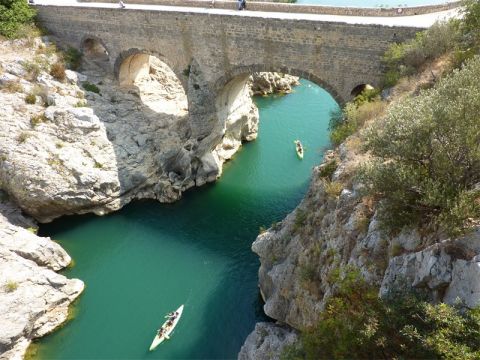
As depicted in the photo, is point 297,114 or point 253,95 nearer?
point 297,114

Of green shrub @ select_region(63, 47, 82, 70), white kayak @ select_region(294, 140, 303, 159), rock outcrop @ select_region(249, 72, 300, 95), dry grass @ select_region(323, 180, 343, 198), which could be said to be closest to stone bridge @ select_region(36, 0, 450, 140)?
green shrub @ select_region(63, 47, 82, 70)

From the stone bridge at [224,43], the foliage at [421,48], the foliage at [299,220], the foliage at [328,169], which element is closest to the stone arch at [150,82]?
the stone bridge at [224,43]

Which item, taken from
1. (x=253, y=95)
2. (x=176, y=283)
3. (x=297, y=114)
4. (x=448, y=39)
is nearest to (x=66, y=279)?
(x=176, y=283)

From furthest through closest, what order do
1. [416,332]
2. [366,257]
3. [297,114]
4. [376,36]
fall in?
[297,114]
[376,36]
[366,257]
[416,332]

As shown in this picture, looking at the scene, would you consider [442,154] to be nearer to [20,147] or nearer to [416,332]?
[416,332]

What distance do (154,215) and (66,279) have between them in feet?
18.8

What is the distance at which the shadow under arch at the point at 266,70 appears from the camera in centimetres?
1712

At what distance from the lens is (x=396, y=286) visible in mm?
7227

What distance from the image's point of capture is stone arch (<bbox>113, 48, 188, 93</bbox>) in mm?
21734

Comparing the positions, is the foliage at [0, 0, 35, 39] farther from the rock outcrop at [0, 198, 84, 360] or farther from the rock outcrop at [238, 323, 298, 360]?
the rock outcrop at [238, 323, 298, 360]

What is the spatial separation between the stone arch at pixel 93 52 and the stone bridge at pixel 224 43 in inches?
5.5

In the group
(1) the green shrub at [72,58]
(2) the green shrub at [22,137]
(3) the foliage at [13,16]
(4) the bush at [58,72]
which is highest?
(3) the foliage at [13,16]

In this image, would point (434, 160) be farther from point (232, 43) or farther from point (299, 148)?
point (299, 148)

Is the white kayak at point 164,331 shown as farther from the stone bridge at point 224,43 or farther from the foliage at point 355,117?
the stone bridge at point 224,43
